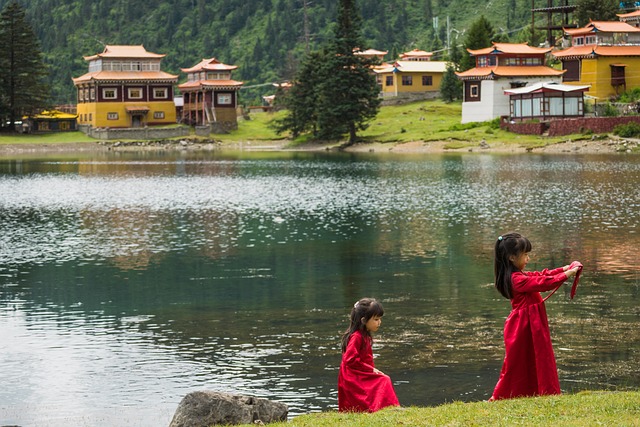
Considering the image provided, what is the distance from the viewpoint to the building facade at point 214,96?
451ft

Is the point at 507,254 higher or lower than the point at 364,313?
higher

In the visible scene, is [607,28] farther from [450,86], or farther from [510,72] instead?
[450,86]

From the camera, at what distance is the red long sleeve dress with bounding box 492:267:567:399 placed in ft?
43.1

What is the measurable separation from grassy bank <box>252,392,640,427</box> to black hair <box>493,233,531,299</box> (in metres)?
1.51

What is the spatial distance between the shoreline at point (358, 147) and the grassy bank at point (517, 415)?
80170 mm

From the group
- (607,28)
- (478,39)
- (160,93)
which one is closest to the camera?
(607,28)

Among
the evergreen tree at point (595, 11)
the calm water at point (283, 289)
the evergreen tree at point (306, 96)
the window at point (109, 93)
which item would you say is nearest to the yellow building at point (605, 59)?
the evergreen tree at point (595, 11)

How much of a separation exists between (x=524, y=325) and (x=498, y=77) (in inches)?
4044

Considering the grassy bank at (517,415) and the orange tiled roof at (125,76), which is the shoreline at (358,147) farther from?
the grassy bank at (517,415)

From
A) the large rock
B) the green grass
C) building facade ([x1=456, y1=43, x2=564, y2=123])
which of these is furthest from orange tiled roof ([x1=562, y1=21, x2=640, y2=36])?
the large rock

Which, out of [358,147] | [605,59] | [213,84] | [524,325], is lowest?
[524,325]

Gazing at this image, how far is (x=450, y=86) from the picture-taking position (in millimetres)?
129250

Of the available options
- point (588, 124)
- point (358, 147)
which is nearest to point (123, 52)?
point (358, 147)

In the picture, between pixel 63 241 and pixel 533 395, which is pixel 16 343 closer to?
pixel 533 395
